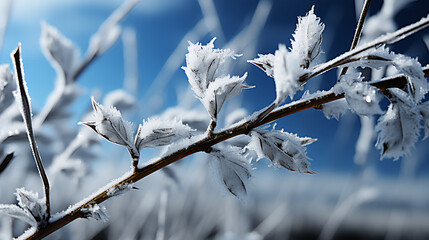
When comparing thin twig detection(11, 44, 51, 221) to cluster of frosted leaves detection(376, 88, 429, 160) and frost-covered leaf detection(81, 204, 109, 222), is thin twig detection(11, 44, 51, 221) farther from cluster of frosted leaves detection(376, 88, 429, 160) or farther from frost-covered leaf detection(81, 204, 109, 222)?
cluster of frosted leaves detection(376, 88, 429, 160)

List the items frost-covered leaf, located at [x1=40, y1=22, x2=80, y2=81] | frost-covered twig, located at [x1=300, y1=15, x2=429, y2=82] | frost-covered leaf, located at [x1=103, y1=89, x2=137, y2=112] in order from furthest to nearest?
frost-covered leaf, located at [x1=103, y1=89, x2=137, y2=112], frost-covered leaf, located at [x1=40, y1=22, x2=80, y2=81], frost-covered twig, located at [x1=300, y1=15, x2=429, y2=82]

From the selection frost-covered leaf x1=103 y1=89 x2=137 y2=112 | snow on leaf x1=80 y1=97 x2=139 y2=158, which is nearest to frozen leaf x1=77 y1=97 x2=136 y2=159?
snow on leaf x1=80 y1=97 x2=139 y2=158

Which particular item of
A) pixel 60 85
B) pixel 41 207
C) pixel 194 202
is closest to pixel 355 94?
pixel 41 207

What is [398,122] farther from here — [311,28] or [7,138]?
[7,138]

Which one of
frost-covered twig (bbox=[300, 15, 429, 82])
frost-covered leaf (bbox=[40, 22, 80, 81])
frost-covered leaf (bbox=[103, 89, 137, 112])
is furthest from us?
frost-covered leaf (bbox=[103, 89, 137, 112])

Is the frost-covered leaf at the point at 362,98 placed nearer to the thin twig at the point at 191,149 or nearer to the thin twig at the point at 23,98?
the thin twig at the point at 191,149

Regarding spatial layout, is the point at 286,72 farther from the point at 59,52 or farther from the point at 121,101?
the point at 121,101

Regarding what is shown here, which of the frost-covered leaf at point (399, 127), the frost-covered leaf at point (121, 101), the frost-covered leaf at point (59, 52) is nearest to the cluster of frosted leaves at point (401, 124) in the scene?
the frost-covered leaf at point (399, 127)
